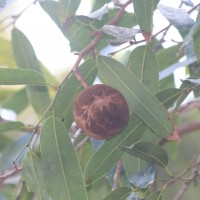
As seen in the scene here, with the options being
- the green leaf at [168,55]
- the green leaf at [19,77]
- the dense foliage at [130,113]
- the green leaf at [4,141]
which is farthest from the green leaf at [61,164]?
the green leaf at [4,141]

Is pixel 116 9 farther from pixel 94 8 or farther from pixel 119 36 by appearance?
pixel 119 36

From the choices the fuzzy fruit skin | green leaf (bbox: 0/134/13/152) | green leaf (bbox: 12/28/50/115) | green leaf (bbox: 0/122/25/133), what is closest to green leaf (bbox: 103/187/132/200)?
the fuzzy fruit skin

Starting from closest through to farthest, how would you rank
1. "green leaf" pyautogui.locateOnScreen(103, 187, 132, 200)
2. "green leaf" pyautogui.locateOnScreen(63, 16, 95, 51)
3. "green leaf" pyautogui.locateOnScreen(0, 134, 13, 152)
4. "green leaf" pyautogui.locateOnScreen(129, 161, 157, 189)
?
1. "green leaf" pyautogui.locateOnScreen(129, 161, 157, 189)
2. "green leaf" pyautogui.locateOnScreen(103, 187, 132, 200)
3. "green leaf" pyautogui.locateOnScreen(63, 16, 95, 51)
4. "green leaf" pyautogui.locateOnScreen(0, 134, 13, 152)

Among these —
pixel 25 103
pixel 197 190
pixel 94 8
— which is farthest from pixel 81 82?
pixel 197 190

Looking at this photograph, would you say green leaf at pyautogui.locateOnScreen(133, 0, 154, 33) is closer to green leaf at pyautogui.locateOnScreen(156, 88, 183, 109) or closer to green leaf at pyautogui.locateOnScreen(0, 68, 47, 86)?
green leaf at pyautogui.locateOnScreen(156, 88, 183, 109)

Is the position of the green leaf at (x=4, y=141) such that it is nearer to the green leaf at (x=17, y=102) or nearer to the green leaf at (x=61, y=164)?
the green leaf at (x=17, y=102)

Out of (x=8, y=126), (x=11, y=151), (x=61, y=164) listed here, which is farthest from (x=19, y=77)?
(x=11, y=151)
